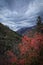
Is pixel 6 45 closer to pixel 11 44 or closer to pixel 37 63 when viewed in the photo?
pixel 11 44

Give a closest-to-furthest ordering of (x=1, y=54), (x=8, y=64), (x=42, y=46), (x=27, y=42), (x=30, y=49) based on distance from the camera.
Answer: (x=42, y=46), (x=30, y=49), (x=27, y=42), (x=8, y=64), (x=1, y=54)

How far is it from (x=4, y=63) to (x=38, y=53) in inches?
813

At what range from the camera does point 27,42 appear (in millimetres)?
43375

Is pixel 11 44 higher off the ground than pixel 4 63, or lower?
higher

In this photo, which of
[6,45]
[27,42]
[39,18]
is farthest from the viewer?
[39,18]

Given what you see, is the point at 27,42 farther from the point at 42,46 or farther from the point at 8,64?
the point at 8,64

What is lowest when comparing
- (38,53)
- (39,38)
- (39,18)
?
(38,53)

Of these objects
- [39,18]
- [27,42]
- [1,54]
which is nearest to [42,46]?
[27,42]

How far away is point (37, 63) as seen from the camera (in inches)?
1483

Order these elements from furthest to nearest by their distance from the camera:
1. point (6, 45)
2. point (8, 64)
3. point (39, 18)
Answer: point (39, 18) < point (6, 45) < point (8, 64)

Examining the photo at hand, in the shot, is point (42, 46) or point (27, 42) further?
point (27, 42)

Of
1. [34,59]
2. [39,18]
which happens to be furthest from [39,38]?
[39,18]

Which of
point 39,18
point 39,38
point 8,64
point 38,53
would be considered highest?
point 39,18

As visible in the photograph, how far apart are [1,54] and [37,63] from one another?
28700mm
